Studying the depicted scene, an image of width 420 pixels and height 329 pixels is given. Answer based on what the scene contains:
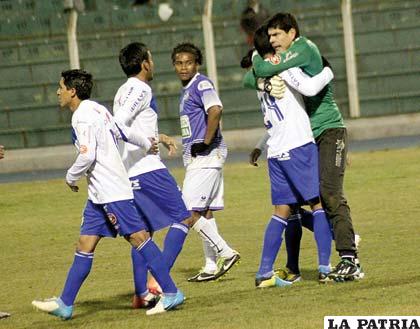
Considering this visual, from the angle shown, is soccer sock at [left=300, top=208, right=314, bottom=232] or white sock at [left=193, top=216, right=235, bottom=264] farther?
white sock at [left=193, top=216, right=235, bottom=264]

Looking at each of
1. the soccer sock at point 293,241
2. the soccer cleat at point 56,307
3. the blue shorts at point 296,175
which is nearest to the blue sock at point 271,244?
the blue shorts at point 296,175

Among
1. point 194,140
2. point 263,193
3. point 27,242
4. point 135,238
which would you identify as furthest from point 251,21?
point 135,238

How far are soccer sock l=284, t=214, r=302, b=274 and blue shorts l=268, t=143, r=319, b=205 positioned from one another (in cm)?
39

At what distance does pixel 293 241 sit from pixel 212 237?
3.05ft

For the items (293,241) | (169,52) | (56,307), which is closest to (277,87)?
(293,241)

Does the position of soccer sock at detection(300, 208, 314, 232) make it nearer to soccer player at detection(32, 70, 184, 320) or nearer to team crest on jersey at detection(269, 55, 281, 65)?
team crest on jersey at detection(269, 55, 281, 65)

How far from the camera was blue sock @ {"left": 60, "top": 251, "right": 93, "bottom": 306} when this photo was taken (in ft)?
30.5

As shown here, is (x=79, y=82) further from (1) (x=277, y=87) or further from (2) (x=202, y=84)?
(2) (x=202, y=84)

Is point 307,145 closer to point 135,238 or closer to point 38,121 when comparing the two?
point 135,238

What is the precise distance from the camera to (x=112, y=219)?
930cm

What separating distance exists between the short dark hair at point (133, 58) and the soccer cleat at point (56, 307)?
73.5 inches

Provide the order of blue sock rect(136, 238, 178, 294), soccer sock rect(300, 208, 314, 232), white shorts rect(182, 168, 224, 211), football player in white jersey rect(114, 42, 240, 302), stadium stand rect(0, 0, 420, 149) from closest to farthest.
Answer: blue sock rect(136, 238, 178, 294) → football player in white jersey rect(114, 42, 240, 302) → soccer sock rect(300, 208, 314, 232) → white shorts rect(182, 168, 224, 211) → stadium stand rect(0, 0, 420, 149)

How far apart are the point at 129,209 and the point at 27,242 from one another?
204 inches

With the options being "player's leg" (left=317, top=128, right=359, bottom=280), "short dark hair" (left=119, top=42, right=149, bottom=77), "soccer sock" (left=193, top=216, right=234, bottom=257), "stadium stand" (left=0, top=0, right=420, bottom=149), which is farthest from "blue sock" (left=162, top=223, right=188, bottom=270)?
"stadium stand" (left=0, top=0, right=420, bottom=149)
